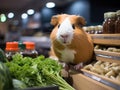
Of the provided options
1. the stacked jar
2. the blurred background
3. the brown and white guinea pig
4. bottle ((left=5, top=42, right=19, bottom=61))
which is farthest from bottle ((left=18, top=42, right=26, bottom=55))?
the blurred background

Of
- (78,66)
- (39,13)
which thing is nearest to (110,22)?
(78,66)

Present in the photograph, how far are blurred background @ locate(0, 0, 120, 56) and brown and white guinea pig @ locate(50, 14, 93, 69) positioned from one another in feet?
11.7

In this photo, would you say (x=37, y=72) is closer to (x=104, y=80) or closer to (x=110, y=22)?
(x=104, y=80)

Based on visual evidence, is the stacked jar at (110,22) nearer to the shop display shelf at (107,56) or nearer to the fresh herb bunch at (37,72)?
the shop display shelf at (107,56)

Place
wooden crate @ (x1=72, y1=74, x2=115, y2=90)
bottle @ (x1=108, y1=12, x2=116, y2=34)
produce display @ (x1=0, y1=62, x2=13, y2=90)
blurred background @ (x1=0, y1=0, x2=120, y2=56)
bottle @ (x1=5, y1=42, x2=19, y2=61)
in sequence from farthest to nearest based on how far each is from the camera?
blurred background @ (x1=0, y1=0, x2=120, y2=56)
bottle @ (x1=5, y1=42, x2=19, y2=61)
bottle @ (x1=108, y1=12, x2=116, y2=34)
wooden crate @ (x1=72, y1=74, x2=115, y2=90)
produce display @ (x1=0, y1=62, x2=13, y2=90)

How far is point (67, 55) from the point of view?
1.28 metres

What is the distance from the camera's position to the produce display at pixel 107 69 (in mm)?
1014

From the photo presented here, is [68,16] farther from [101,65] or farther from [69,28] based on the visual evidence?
[101,65]

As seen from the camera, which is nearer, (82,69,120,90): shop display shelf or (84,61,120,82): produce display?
(82,69,120,90): shop display shelf

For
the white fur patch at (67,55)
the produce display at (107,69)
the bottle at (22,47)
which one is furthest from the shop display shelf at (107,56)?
the bottle at (22,47)

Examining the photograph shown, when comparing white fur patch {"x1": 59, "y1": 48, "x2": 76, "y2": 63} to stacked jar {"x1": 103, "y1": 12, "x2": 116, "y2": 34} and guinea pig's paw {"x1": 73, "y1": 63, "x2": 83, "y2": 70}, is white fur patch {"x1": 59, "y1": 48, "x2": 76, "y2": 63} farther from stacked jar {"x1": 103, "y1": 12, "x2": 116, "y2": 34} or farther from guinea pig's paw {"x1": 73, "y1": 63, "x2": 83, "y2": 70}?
stacked jar {"x1": 103, "y1": 12, "x2": 116, "y2": 34}

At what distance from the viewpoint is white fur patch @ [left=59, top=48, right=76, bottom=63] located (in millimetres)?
1255

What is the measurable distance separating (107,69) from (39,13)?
6.20 metres

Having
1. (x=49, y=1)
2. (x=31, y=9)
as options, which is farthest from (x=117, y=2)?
(x=31, y=9)
